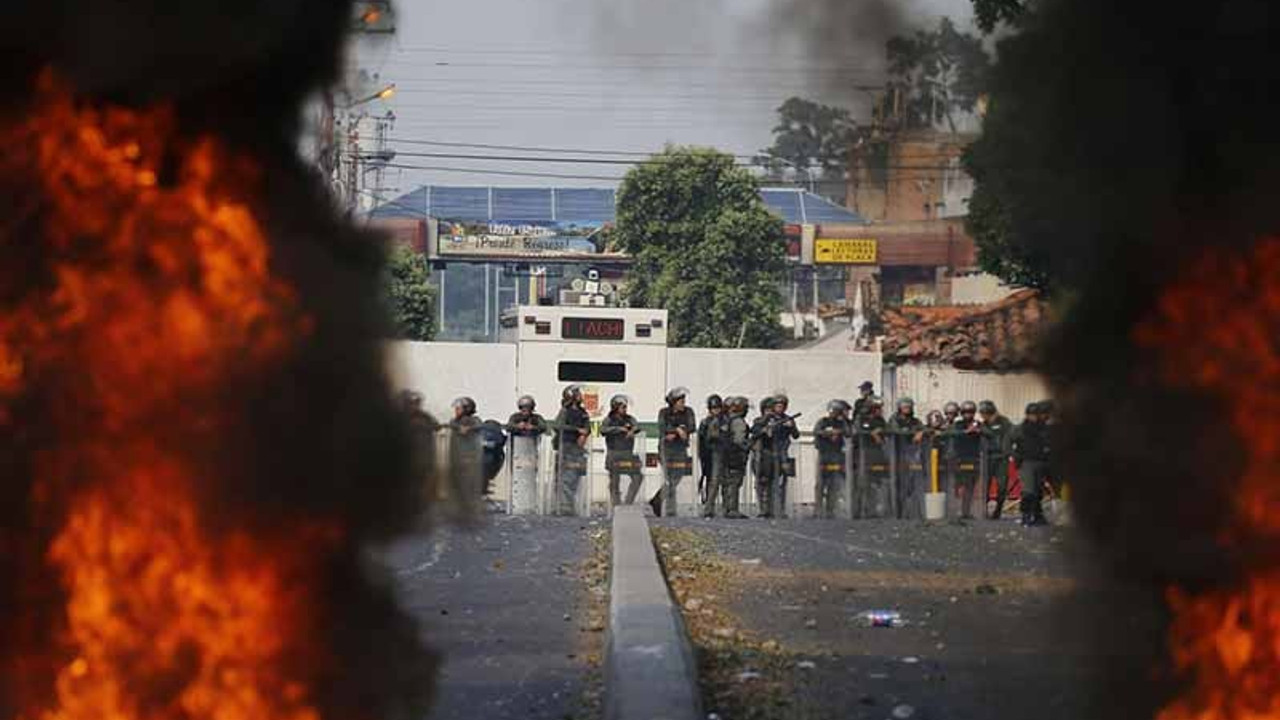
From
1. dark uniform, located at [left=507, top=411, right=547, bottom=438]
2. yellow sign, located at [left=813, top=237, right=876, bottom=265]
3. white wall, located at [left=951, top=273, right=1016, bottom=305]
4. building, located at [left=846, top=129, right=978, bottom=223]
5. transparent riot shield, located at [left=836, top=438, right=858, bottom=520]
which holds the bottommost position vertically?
transparent riot shield, located at [left=836, top=438, right=858, bottom=520]

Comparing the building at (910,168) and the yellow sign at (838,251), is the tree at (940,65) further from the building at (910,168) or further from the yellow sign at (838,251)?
the yellow sign at (838,251)

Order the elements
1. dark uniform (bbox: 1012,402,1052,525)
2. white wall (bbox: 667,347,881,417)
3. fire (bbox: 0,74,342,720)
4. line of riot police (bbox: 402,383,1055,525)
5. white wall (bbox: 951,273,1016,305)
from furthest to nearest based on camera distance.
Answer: white wall (bbox: 951,273,1016,305)
white wall (bbox: 667,347,881,417)
line of riot police (bbox: 402,383,1055,525)
dark uniform (bbox: 1012,402,1052,525)
fire (bbox: 0,74,342,720)

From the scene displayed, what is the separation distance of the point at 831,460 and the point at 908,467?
→ 100 centimetres

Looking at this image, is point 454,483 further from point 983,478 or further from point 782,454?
point 983,478

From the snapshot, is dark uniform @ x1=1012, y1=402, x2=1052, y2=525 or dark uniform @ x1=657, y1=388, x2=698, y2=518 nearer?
dark uniform @ x1=1012, y1=402, x2=1052, y2=525

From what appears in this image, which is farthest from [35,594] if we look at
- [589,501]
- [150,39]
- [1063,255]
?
[589,501]

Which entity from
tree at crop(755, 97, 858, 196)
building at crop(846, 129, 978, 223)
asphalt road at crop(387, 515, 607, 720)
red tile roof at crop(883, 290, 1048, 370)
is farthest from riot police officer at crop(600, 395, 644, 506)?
tree at crop(755, 97, 858, 196)

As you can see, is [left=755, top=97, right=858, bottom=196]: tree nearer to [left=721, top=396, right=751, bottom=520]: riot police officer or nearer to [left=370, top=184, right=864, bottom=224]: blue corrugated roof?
[left=721, top=396, right=751, bottom=520]: riot police officer

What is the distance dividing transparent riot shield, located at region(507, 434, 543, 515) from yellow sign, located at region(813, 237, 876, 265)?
2012 cm

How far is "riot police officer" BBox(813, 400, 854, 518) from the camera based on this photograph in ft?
83.8

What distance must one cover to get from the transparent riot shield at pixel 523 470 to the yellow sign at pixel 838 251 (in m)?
20.1

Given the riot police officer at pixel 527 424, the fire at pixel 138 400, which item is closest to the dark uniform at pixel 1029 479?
the riot police officer at pixel 527 424

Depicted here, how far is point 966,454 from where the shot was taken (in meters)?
25.5

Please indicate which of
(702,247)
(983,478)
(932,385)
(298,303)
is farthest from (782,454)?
(298,303)
